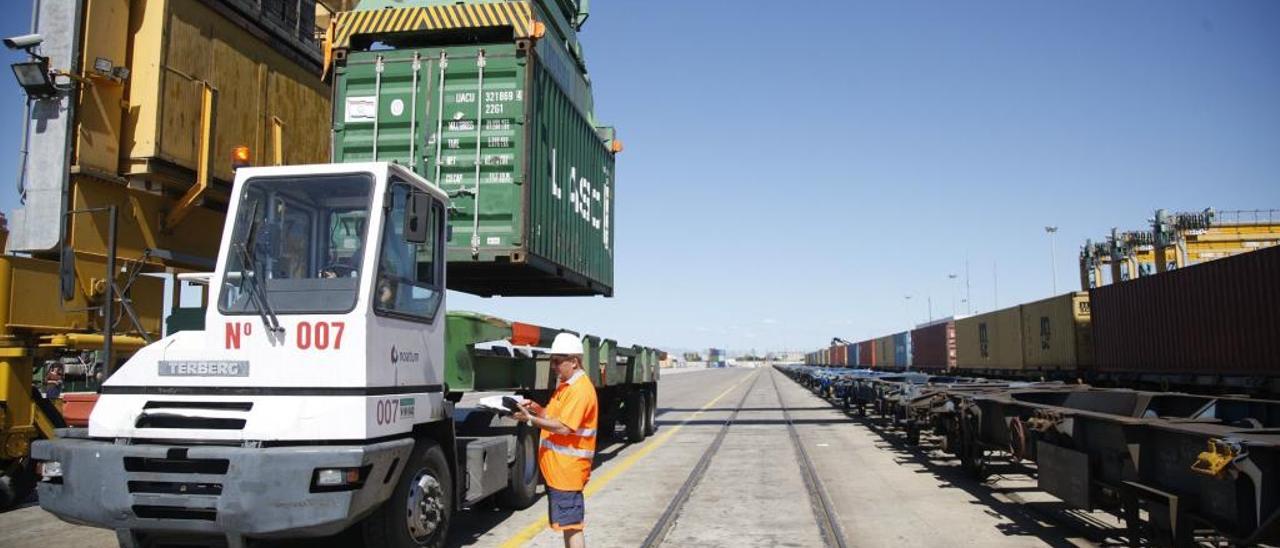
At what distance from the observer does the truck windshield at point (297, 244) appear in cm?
518

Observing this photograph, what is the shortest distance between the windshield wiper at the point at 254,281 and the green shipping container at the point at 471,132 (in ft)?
11.1

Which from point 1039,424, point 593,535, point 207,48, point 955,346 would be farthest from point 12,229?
point 955,346

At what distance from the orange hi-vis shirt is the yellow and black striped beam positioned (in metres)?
5.73

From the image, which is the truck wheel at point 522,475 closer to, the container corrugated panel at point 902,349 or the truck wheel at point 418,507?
the truck wheel at point 418,507

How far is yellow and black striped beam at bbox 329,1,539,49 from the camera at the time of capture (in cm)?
911

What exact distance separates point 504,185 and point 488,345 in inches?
94.0

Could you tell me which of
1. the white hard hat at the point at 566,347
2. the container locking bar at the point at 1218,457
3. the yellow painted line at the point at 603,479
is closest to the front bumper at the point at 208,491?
the white hard hat at the point at 566,347

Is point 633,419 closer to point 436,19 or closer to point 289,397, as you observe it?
point 436,19

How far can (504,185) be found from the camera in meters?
8.88

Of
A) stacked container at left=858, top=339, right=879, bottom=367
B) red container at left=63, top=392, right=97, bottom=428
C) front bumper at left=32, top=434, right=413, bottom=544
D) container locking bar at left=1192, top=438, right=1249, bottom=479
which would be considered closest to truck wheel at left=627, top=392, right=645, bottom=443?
red container at left=63, top=392, right=97, bottom=428

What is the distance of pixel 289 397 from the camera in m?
4.86

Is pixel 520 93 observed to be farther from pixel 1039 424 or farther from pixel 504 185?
pixel 1039 424

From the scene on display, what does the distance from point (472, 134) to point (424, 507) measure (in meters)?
4.69

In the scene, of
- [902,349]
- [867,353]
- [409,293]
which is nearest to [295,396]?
[409,293]
